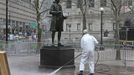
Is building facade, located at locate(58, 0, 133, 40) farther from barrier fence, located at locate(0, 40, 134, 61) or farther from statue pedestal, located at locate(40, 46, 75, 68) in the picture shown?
statue pedestal, located at locate(40, 46, 75, 68)

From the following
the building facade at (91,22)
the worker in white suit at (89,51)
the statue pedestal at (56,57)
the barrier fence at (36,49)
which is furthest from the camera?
the building facade at (91,22)

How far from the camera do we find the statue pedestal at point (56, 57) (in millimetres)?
15578

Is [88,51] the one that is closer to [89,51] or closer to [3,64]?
[89,51]

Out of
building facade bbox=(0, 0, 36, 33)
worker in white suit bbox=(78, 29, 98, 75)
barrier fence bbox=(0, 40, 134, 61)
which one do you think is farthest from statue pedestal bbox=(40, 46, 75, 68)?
building facade bbox=(0, 0, 36, 33)

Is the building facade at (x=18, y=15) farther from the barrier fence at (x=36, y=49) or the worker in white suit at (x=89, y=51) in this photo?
the worker in white suit at (x=89, y=51)

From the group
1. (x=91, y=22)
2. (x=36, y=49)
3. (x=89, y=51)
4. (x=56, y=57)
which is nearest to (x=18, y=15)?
(x=91, y=22)

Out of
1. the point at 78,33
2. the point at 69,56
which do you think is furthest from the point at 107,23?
the point at 69,56

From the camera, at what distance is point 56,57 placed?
1560 cm

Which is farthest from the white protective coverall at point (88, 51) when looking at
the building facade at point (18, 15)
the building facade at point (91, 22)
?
the building facade at point (18, 15)

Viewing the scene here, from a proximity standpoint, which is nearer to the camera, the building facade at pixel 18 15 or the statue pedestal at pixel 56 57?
the statue pedestal at pixel 56 57

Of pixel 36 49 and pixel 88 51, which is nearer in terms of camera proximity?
pixel 88 51

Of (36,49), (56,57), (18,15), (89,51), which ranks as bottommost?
(36,49)

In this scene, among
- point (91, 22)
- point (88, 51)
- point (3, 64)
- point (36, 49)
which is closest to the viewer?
point (3, 64)

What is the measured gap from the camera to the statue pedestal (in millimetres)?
15578
